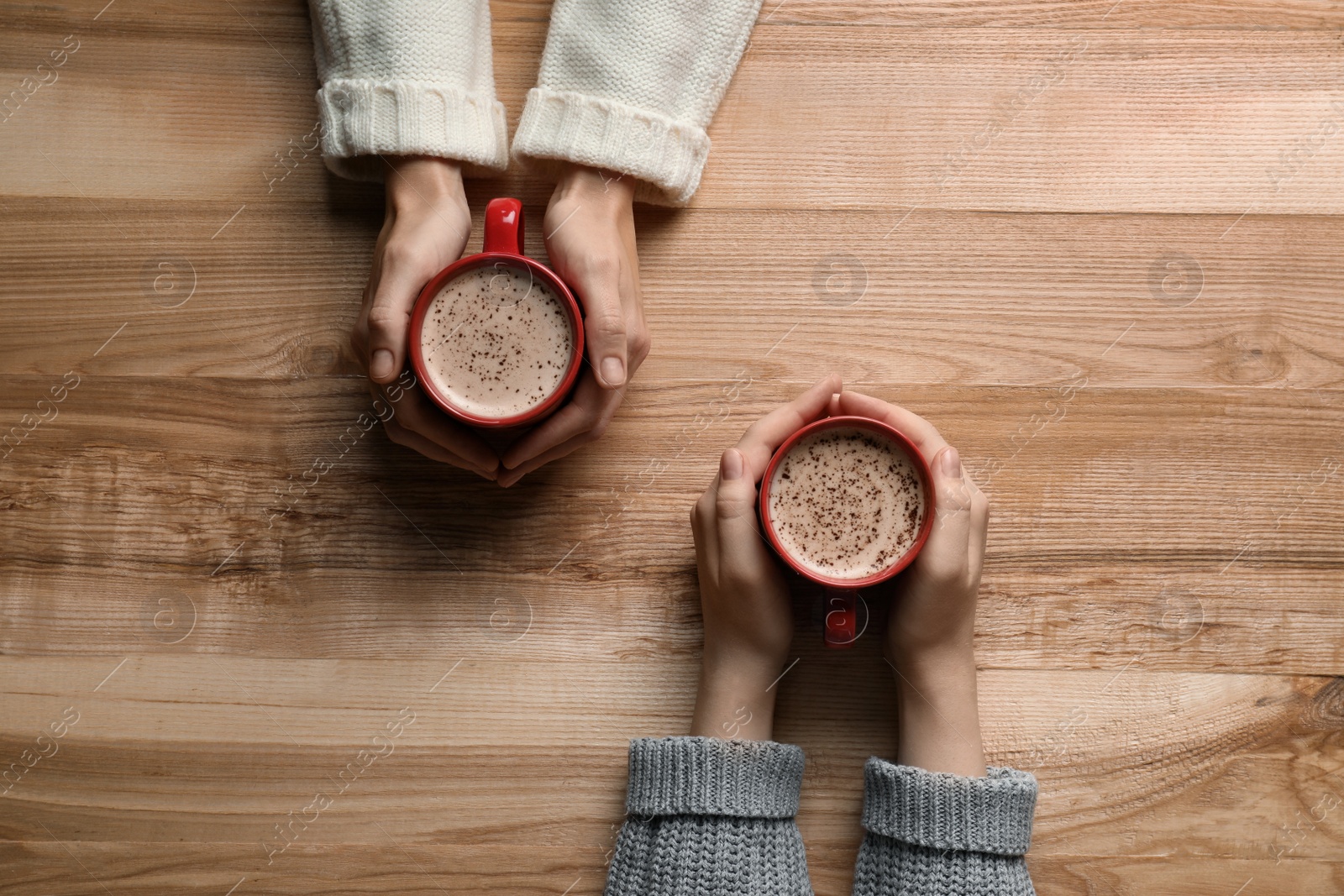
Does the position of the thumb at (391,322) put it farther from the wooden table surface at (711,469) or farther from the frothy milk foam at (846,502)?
the frothy milk foam at (846,502)

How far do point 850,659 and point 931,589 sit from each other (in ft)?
0.53

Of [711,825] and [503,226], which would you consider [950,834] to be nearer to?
[711,825]

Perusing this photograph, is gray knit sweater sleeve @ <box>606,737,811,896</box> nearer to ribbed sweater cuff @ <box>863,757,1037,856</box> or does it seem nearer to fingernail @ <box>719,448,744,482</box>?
ribbed sweater cuff @ <box>863,757,1037,856</box>

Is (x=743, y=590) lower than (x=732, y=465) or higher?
lower

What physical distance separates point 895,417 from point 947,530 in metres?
0.14

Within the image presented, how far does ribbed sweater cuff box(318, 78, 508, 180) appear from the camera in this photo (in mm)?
949

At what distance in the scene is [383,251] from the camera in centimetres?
91

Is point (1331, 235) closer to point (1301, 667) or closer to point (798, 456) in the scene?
point (1301, 667)

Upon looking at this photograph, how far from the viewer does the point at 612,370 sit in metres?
0.86

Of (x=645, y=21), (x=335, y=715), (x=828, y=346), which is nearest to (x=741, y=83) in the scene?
(x=645, y=21)

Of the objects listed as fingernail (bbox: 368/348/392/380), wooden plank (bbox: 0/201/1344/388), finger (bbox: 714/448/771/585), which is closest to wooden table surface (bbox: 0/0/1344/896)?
wooden plank (bbox: 0/201/1344/388)

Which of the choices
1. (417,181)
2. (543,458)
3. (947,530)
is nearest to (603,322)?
(543,458)

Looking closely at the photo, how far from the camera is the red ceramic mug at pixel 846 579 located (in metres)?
0.81

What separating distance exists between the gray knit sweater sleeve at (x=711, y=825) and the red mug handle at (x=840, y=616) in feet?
0.66
